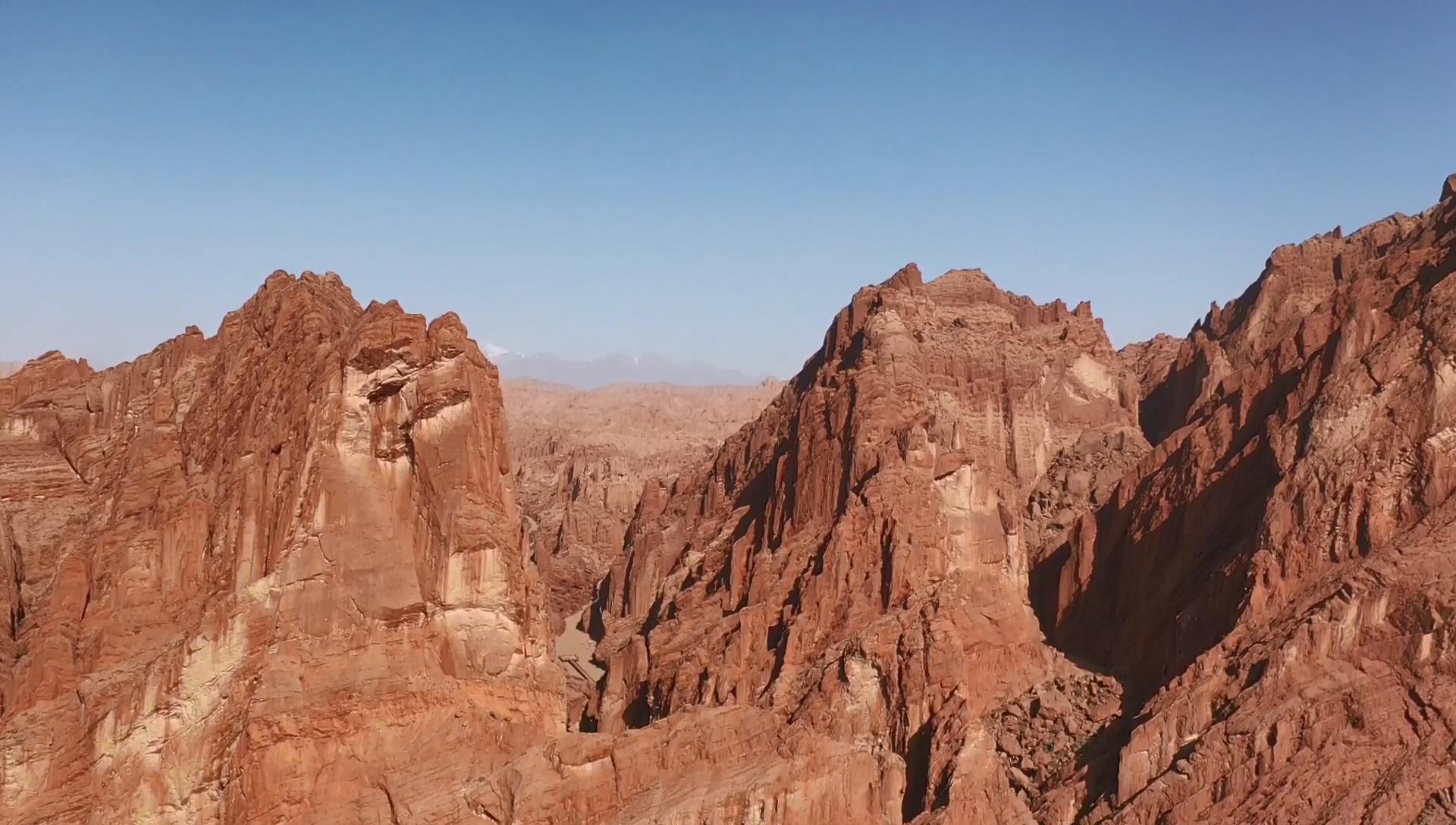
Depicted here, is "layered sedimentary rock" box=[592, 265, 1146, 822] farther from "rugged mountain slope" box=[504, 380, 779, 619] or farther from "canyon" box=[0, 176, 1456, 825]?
"rugged mountain slope" box=[504, 380, 779, 619]

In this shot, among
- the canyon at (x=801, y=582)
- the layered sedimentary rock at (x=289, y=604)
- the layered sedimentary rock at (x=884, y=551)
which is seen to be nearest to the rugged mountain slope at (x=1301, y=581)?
the canyon at (x=801, y=582)

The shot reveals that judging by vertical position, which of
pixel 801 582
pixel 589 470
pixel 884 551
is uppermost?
pixel 589 470

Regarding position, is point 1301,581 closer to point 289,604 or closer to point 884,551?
point 884,551

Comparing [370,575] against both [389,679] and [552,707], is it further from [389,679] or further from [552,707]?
[552,707]

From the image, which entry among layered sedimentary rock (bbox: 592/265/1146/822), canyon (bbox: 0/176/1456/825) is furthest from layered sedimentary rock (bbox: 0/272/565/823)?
layered sedimentary rock (bbox: 592/265/1146/822)

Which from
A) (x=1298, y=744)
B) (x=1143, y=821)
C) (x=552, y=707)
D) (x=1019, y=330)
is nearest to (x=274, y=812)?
(x=552, y=707)

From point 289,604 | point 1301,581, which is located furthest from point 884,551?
point 289,604
